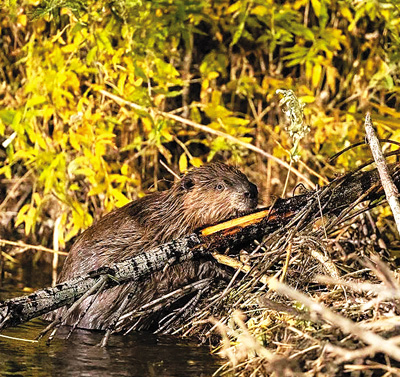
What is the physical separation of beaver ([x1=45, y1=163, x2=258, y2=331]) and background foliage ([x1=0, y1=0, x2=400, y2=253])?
3.02ft

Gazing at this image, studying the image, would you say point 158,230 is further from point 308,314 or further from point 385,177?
point 308,314

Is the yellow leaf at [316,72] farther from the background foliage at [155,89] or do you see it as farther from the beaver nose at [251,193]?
the beaver nose at [251,193]

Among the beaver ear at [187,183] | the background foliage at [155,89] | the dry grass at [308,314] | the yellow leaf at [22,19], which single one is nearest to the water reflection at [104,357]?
the dry grass at [308,314]

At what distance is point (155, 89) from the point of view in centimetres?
568

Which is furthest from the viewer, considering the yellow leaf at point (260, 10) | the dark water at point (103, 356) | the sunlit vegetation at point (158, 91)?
the yellow leaf at point (260, 10)

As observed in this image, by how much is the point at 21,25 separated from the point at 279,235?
11.6ft

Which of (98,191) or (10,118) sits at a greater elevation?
(10,118)

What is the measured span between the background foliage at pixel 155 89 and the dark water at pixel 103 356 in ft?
5.52

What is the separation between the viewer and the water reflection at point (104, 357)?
127 inches

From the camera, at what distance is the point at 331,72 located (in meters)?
6.86

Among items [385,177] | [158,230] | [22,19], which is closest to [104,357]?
[158,230]

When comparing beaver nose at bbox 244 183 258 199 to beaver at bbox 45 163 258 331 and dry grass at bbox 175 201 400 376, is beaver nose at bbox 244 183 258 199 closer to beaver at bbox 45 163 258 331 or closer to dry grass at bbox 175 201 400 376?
beaver at bbox 45 163 258 331

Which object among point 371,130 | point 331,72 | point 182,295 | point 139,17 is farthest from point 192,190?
point 331,72

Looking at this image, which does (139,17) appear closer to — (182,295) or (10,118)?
(10,118)
